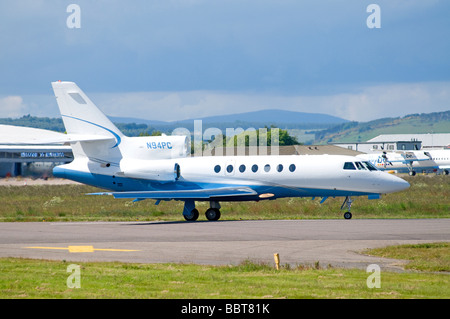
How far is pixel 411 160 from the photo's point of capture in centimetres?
11475

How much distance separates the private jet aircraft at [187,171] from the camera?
35.0 metres

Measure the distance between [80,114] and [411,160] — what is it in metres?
85.7

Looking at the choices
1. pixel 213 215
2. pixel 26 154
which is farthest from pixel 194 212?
pixel 26 154

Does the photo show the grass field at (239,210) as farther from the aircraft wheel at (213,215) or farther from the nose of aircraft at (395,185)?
the nose of aircraft at (395,185)

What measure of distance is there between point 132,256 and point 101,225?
12259 mm

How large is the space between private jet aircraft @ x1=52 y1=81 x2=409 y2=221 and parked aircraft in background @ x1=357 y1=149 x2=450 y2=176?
77317 mm

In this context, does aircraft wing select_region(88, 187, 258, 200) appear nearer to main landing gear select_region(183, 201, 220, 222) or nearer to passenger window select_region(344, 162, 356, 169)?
main landing gear select_region(183, 201, 220, 222)

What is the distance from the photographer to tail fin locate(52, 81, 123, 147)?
3744 cm

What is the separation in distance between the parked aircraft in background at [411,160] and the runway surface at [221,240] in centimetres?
8229

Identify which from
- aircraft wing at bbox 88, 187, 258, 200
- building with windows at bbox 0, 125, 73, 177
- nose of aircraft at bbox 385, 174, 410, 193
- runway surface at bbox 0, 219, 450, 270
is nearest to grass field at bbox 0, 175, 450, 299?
runway surface at bbox 0, 219, 450, 270

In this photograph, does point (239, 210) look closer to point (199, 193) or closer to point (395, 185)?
point (199, 193)

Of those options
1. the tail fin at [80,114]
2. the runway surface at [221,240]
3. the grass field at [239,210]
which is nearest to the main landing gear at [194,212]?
the grass field at [239,210]
